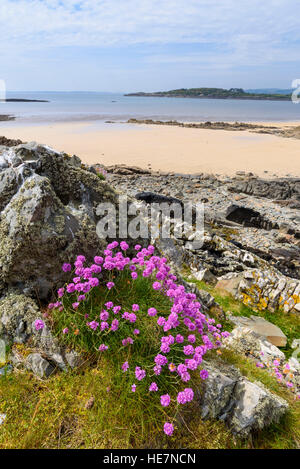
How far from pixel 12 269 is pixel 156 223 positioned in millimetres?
5606

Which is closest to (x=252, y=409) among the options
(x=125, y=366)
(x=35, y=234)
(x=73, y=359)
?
(x=125, y=366)

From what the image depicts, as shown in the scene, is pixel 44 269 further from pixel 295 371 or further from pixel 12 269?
pixel 295 371

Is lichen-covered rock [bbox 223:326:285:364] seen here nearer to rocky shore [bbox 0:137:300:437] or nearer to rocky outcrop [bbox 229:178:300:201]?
rocky shore [bbox 0:137:300:437]

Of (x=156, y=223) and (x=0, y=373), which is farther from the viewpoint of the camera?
(x=156, y=223)

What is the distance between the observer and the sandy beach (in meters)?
28.5

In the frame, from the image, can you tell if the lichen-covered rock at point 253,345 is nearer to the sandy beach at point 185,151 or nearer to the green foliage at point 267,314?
the green foliage at point 267,314

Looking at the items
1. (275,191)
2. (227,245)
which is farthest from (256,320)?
(275,191)

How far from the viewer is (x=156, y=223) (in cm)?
940

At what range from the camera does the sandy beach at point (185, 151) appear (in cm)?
2850

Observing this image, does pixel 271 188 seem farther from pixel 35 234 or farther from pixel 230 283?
pixel 35 234

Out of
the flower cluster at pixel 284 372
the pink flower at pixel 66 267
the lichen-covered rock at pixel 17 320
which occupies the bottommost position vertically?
the flower cluster at pixel 284 372

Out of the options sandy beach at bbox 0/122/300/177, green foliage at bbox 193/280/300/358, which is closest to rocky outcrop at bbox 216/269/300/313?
green foliage at bbox 193/280/300/358

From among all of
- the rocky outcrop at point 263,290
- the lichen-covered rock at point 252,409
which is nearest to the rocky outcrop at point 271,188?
the rocky outcrop at point 263,290

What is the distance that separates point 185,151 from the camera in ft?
116
